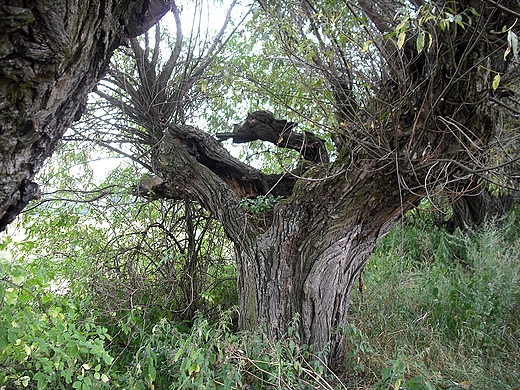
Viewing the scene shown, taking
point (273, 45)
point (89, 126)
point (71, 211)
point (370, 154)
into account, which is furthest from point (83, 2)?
point (71, 211)

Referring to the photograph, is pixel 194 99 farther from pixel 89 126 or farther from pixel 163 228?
pixel 163 228

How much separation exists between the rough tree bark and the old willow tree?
1473mm

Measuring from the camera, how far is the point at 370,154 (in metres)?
2.93

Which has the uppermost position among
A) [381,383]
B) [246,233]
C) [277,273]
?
[246,233]

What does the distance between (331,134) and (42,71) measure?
8.79ft

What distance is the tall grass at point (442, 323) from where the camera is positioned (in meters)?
3.21

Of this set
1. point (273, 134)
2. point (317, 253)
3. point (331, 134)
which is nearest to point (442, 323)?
point (317, 253)

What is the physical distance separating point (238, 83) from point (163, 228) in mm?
1789

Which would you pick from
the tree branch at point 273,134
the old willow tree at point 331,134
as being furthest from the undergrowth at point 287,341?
the tree branch at point 273,134

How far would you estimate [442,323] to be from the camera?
4.22m

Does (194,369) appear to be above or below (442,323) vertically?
below

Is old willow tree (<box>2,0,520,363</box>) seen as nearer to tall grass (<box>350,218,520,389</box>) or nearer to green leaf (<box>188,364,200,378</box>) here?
tall grass (<box>350,218,520,389</box>)

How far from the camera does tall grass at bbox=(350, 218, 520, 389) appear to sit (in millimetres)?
3205

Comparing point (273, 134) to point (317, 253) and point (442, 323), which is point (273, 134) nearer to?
point (317, 253)
